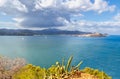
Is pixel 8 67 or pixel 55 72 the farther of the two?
pixel 8 67

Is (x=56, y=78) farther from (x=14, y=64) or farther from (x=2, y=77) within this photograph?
(x=14, y=64)

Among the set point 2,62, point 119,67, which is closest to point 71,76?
point 2,62

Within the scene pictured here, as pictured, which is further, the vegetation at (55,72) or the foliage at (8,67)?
the foliage at (8,67)

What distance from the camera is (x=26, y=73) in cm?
2677

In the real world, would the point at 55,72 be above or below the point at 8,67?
above

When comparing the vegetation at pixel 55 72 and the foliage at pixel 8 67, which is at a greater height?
the vegetation at pixel 55 72

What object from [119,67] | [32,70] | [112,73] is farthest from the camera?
[119,67]

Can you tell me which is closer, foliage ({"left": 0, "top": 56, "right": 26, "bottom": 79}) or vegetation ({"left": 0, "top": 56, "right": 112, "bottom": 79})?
vegetation ({"left": 0, "top": 56, "right": 112, "bottom": 79})

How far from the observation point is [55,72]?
48.9 ft

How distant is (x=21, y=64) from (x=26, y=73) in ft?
46.7

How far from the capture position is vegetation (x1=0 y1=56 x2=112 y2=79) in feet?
38.0

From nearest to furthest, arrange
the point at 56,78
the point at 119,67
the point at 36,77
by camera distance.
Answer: the point at 56,78
the point at 36,77
the point at 119,67

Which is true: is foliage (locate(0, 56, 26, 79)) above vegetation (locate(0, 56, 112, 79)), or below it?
below

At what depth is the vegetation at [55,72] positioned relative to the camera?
11594 mm
